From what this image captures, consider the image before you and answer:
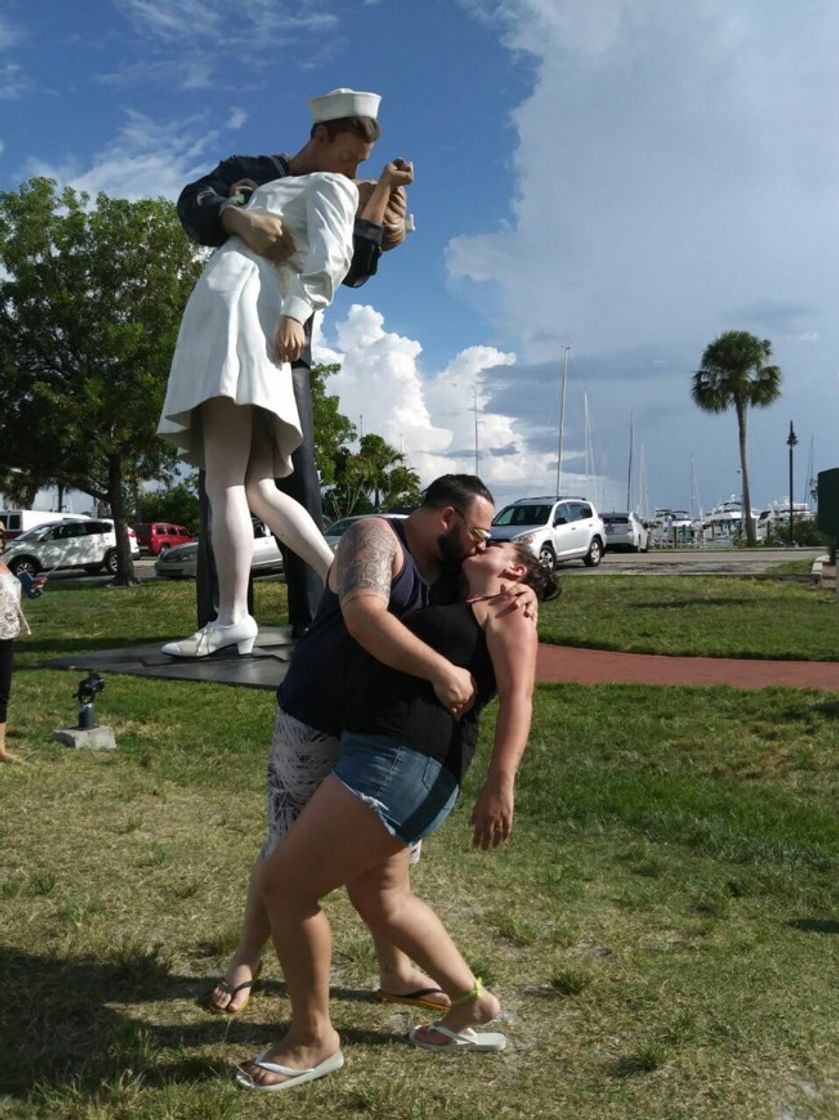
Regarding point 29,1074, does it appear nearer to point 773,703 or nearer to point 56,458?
point 773,703

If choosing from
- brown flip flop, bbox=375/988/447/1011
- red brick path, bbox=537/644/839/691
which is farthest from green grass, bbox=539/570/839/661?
brown flip flop, bbox=375/988/447/1011

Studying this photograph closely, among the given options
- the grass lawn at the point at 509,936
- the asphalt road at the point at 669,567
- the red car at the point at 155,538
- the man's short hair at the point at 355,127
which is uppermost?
the man's short hair at the point at 355,127

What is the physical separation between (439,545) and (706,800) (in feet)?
10.9

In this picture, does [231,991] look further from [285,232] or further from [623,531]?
[623,531]

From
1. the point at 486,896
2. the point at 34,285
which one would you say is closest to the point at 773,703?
the point at 486,896

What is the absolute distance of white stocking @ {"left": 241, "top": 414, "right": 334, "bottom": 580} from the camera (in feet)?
19.7

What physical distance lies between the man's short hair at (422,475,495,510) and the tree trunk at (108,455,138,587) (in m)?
22.3

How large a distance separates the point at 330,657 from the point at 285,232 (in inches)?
148

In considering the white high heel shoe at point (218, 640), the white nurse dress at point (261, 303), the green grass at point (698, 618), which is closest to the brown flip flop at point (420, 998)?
the white nurse dress at point (261, 303)

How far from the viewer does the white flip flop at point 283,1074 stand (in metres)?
2.54

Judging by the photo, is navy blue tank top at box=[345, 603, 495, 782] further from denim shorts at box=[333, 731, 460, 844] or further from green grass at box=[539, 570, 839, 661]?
green grass at box=[539, 570, 839, 661]

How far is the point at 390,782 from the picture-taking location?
2439 millimetres

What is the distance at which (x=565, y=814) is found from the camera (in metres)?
5.31

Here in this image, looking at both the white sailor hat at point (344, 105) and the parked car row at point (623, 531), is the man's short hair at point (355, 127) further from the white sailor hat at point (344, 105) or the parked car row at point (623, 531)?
the parked car row at point (623, 531)
